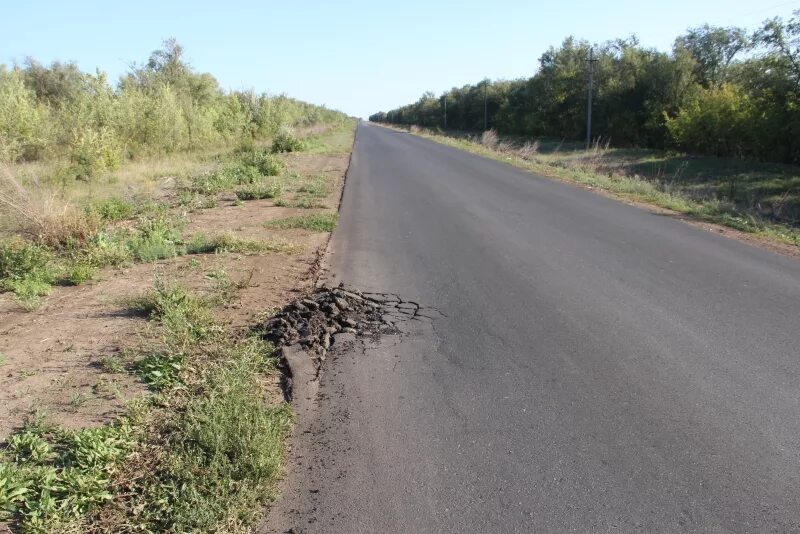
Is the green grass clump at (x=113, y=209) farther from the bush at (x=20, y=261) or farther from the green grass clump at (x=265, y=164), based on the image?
the green grass clump at (x=265, y=164)

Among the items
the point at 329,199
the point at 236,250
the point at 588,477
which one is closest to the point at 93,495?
the point at 588,477

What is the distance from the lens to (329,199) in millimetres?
14430

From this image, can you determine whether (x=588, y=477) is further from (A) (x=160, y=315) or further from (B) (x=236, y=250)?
(B) (x=236, y=250)

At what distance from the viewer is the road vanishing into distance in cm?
296

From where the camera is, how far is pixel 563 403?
4020mm

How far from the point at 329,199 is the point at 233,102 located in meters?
23.0

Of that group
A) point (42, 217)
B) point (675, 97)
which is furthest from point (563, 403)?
point (675, 97)

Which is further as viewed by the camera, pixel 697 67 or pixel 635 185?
pixel 697 67

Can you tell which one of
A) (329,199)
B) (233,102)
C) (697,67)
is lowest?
(329,199)

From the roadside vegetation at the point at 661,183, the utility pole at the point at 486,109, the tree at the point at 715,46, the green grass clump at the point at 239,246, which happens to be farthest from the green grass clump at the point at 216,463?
the utility pole at the point at 486,109

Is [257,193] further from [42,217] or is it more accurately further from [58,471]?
[58,471]

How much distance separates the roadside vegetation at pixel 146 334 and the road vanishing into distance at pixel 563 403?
1.55 ft

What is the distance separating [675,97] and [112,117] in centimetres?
3896

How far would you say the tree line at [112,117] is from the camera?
1619 cm
